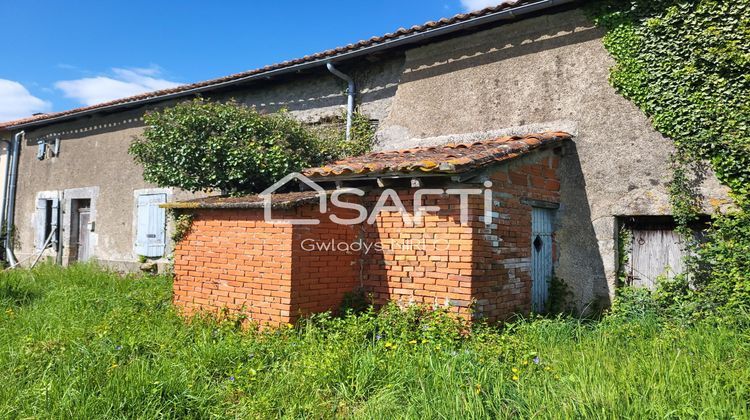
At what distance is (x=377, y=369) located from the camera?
13.6 ft

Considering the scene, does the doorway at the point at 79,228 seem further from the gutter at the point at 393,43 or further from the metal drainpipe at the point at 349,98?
the metal drainpipe at the point at 349,98

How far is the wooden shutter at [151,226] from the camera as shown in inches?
435

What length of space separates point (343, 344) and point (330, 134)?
5.07 m

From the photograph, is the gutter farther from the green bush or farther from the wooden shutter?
the wooden shutter

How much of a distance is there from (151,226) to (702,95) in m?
10.4

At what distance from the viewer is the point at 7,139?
15.2 meters

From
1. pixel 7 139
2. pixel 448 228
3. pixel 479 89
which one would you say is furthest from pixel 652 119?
pixel 7 139

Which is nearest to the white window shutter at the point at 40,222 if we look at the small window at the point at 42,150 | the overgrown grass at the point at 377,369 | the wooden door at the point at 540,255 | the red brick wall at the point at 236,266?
the small window at the point at 42,150

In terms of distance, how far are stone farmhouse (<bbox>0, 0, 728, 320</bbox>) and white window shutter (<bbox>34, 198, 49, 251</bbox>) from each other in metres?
6.48

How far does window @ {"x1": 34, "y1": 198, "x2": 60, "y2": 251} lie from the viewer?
13.3 meters

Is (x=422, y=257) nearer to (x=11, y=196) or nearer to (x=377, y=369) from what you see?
(x=377, y=369)

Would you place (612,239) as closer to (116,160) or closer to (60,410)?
(60,410)

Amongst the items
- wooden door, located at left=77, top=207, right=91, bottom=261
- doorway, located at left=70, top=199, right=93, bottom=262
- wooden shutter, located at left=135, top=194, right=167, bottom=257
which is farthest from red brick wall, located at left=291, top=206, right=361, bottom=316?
doorway, located at left=70, top=199, right=93, bottom=262

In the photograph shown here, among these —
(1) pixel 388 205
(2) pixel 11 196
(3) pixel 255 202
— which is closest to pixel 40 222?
(2) pixel 11 196
